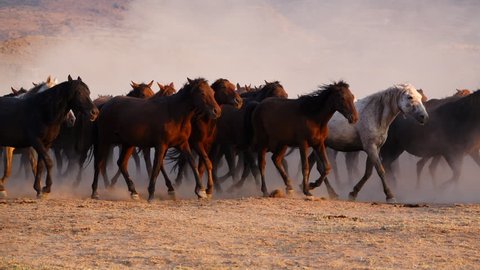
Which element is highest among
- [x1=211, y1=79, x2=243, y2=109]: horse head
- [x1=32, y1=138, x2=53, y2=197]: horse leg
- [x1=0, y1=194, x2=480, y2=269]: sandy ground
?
[x1=211, y1=79, x2=243, y2=109]: horse head

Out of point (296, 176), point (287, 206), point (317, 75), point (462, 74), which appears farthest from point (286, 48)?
point (287, 206)

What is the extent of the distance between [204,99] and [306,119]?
176 cm

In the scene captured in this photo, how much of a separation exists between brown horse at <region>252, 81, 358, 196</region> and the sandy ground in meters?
1.45

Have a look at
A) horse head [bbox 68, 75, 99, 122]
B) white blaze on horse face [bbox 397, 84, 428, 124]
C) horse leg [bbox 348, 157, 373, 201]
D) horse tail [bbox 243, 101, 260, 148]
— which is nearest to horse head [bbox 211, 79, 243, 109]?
horse tail [bbox 243, 101, 260, 148]

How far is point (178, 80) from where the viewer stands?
297ft

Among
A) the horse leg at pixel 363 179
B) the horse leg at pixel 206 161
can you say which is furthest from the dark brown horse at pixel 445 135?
the horse leg at pixel 206 161

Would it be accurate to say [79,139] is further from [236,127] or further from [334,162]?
[334,162]

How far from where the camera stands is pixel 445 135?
19109mm

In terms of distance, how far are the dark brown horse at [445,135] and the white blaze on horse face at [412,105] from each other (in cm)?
175

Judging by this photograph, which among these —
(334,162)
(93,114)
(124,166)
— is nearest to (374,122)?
(334,162)

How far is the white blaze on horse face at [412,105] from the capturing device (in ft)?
56.9

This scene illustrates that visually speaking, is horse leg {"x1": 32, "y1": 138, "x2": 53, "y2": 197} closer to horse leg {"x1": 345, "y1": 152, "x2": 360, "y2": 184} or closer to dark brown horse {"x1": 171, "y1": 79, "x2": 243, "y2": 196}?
dark brown horse {"x1": 171, "y1": 79, "x2": 243, "y2": 196}

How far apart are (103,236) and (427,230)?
3.80 meters

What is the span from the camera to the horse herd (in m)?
16.4
